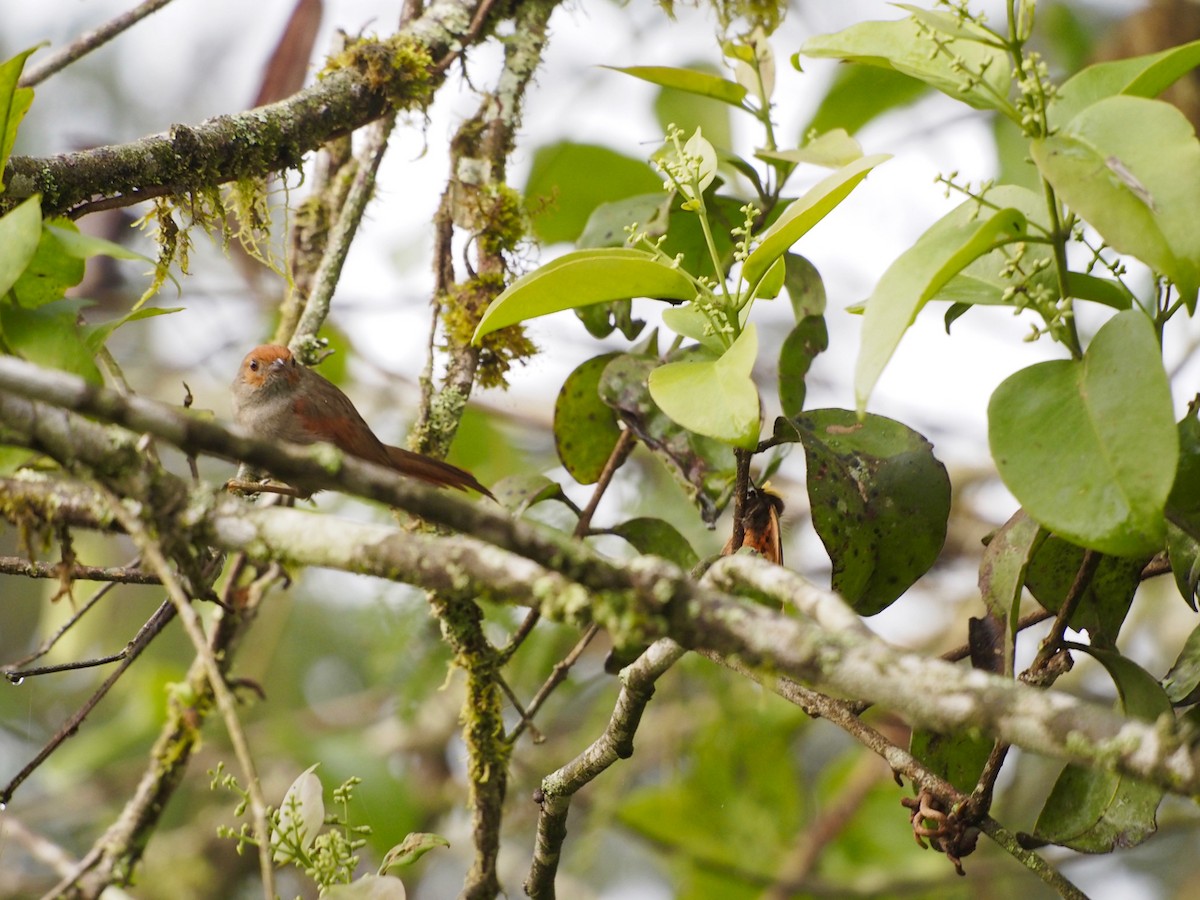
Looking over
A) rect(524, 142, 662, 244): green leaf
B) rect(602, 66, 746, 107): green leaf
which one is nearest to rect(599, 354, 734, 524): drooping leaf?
rect(602, 66, 746, 107): green leaf

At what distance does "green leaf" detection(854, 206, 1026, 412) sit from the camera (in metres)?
0.96

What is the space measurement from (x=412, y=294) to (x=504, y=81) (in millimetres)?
1555

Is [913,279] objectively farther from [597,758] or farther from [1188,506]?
[597,758]

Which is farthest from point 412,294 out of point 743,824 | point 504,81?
point 743,824

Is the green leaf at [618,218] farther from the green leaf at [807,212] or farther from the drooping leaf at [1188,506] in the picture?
the drooping leaf at [1188,506]

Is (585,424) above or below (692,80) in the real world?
below

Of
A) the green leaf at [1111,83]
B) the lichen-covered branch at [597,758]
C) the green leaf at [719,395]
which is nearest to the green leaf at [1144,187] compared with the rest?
the green leaf at [1111,83]

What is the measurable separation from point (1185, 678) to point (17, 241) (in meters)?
1.37

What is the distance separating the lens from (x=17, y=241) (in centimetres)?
106

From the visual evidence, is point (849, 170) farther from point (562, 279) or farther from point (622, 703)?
point (622, 703)

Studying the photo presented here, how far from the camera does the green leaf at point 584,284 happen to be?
122cm

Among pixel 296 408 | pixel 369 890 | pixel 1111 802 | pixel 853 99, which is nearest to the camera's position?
pixel 1111 802

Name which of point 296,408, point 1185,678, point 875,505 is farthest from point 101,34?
point 1185,678

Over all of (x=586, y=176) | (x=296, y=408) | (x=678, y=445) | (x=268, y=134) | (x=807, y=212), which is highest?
(x=586, y=176)
